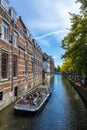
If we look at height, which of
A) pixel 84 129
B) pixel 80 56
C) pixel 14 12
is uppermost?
pixel 14 12

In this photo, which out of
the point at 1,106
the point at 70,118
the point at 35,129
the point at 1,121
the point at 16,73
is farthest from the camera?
the point at 16,73

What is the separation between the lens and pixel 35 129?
50.2 ft

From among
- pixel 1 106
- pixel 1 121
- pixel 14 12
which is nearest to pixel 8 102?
pixel 1 106

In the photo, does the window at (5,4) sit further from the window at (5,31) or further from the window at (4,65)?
the window at (4,65)

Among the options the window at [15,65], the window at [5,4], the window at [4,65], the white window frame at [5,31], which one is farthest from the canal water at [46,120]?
the window at [5,4]

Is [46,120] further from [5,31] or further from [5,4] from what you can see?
[5,4]

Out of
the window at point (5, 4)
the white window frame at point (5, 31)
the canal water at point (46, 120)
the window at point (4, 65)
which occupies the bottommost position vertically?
the canal water at point (46, 120)

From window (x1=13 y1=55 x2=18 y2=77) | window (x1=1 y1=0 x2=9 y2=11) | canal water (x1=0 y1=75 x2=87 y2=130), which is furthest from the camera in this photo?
window (x1=13 y1=55 x2=18 y2=77)

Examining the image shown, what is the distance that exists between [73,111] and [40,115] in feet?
12.9

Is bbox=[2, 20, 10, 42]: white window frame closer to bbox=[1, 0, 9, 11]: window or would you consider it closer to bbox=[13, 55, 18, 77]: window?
bbox=[1, 0, 9, 11]: window

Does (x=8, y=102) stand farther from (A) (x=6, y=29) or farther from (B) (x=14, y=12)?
(B) (x=14, y=12)

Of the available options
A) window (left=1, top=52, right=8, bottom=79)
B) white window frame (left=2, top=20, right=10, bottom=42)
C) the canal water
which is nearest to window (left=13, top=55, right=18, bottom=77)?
window (left=1, top=52, right=8, bottom=79)

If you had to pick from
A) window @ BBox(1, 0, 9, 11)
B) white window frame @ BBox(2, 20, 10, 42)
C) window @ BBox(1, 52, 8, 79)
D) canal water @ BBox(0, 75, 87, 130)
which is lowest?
canal water @ BBox(0, 75, 87, 130)

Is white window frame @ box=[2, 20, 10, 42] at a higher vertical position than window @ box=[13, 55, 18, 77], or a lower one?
higher
